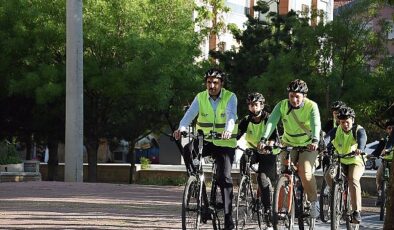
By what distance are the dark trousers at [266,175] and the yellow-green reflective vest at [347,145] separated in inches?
39.8

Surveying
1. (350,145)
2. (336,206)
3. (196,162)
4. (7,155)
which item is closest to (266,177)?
(336,206)

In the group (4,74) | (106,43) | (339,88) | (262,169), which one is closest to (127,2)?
(106,43)

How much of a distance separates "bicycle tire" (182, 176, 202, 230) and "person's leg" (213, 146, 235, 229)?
0.40m

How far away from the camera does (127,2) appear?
3553 cm

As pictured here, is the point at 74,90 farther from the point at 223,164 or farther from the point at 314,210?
the point at 223,164

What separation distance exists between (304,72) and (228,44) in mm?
28018

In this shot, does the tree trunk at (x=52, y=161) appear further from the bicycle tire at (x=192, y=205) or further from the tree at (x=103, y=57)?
the bicycle tire at (x=192, y=205)

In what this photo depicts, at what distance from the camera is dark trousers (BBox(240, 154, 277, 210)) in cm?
1195

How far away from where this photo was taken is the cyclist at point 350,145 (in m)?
12.4

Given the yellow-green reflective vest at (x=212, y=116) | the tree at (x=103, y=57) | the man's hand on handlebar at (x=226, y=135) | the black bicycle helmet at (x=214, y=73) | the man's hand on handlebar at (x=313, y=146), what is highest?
the tree at (x=103, y=57)

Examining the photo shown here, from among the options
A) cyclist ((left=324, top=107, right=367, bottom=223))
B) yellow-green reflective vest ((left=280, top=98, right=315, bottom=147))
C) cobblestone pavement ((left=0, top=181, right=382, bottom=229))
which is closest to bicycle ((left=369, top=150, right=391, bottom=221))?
cobblestone pavement ((left=0, top=181, right=382, bottom=229))

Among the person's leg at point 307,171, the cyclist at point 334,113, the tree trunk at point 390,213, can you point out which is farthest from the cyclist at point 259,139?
the tree trunk at point 390,213

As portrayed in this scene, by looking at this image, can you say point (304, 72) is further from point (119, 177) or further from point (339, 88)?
point (119, 177)

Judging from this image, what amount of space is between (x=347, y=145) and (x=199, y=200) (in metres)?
2.88
